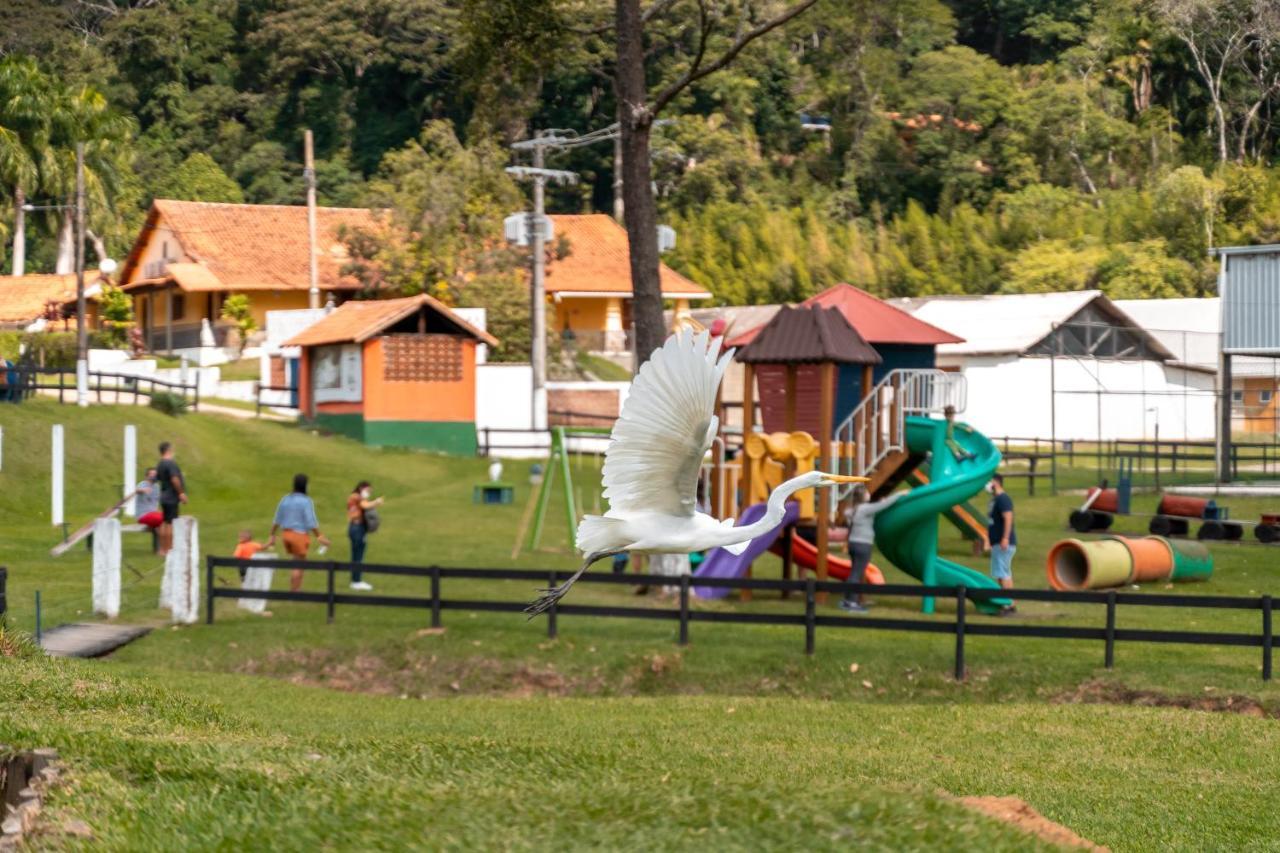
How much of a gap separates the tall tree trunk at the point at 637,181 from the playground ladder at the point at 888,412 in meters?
3.13

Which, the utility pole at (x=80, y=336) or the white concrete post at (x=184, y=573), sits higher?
the utility pole at (x=80, y=336)

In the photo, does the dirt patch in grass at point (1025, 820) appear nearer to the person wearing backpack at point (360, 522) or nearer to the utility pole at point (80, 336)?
the person wearing backpack at point (360, 522)

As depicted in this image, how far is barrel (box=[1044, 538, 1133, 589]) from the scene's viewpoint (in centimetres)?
2295

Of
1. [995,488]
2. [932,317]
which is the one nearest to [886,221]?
[932,317]

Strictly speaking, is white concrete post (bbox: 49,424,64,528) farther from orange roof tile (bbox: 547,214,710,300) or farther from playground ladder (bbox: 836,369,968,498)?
orange roof tile (bbox: 547,214,710,300)

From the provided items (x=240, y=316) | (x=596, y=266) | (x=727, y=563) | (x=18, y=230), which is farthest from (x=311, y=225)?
(x=727, y=563)

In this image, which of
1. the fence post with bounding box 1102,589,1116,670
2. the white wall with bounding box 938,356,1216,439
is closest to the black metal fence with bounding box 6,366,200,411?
the white wall with bounding box 938,356,1216,439

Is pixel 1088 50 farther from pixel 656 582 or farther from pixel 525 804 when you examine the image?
pixel 525 804

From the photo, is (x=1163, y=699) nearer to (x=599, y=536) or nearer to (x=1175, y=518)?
(x=599, y=536)

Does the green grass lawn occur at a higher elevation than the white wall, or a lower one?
lower

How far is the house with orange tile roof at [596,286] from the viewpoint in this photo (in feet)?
207

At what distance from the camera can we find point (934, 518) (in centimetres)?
2191

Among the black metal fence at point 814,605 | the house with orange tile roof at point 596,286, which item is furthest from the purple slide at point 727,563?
the house with orange tile roof at point 596,286

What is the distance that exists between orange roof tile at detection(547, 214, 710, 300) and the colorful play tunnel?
128 ft
